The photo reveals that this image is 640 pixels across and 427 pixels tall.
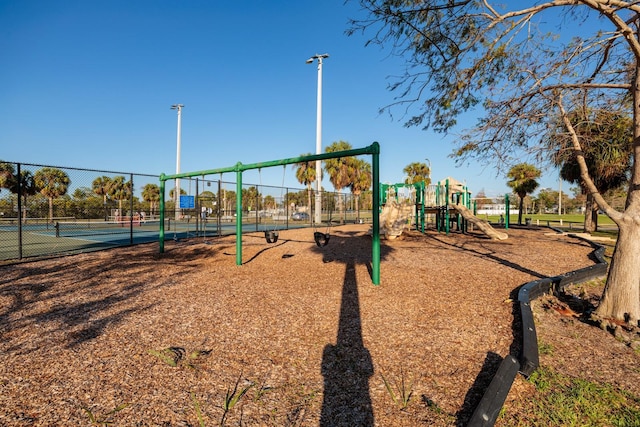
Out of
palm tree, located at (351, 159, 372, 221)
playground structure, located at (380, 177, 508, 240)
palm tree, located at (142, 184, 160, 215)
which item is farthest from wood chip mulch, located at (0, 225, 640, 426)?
palm tree, located at (142, 184, 160, 215)

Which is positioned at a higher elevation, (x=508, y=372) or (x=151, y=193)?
(x=151, y=193)

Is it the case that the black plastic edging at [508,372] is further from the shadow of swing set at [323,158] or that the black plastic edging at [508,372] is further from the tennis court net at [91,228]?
the tennis court net at [91,228]

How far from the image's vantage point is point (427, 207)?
17.4 metres

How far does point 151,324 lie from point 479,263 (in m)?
7.28

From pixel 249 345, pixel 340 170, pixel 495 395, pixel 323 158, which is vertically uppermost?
pixel 340 170

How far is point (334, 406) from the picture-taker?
7.88 ft

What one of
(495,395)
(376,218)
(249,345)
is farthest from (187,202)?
(495,395)

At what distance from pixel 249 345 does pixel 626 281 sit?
480cm

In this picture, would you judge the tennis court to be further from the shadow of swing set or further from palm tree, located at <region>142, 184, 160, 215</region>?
palm tree, located at <region>142, 184, 160, 215</region>

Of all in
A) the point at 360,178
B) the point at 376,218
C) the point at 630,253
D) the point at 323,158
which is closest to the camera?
the point at 630,253

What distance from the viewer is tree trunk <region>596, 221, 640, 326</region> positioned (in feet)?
13.9

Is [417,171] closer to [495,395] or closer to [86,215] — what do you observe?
[86,215]

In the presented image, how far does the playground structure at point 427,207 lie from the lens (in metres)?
13.7

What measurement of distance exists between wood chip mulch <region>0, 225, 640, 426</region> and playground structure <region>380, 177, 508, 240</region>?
669 cm
